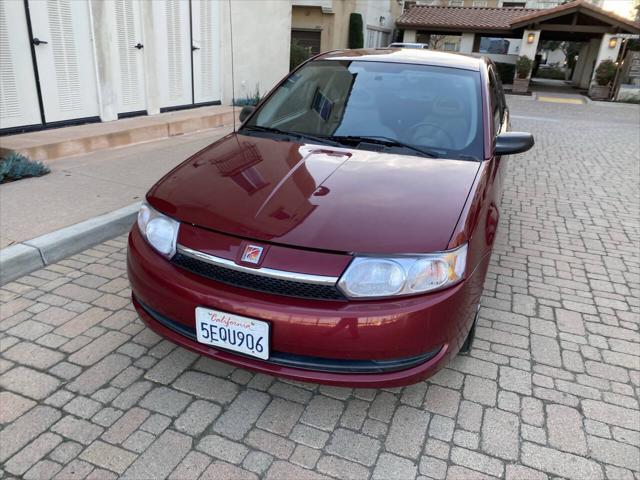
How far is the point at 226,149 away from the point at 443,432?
2034mm

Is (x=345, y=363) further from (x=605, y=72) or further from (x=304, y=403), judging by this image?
(x=605, y=72)

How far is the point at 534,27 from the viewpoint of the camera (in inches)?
845

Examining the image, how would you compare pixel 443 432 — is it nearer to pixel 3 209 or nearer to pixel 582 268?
pixel 582 268

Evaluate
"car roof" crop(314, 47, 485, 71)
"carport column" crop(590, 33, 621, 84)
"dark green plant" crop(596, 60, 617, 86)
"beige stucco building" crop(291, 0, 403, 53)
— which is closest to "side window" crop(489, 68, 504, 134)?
"car roof" crop(314, 47, 485, 71)

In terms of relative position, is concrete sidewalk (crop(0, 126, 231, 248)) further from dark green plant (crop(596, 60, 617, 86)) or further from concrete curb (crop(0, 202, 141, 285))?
dark green plant (crop(596, 60, 617, 86))

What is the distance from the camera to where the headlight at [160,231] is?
238cm

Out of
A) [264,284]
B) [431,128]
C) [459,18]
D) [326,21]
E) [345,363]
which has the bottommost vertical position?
[345,363]

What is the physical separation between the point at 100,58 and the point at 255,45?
4.60 meters

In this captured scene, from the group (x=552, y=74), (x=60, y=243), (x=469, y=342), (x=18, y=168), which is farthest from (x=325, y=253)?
(x=552, y=74)

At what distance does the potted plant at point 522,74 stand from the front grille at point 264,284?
21.6 meters

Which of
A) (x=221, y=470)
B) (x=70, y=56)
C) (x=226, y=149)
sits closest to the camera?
(x=221, y=470)

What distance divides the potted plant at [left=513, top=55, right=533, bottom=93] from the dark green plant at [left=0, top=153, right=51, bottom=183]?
65.9 ft

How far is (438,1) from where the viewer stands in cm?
3781

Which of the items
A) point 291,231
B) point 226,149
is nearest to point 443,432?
point 291,231
